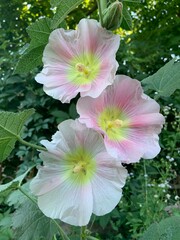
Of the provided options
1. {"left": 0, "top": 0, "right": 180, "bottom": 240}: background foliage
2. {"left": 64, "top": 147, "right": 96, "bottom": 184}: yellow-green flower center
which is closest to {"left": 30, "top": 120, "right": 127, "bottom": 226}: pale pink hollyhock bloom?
{"left": 64, "top": 147, "right": 96, "bottom": 184}: yellow-green flower center

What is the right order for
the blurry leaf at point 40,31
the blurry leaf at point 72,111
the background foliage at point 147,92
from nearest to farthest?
the blurry leaf at point 40,31, the background foliage at point 147,92, the blurry leaf at point 72,111

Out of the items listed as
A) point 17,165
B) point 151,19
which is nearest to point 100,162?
point 17,165

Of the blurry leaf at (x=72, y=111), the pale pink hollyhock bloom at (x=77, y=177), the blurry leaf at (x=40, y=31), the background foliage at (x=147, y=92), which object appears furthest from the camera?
the blurry leaf at (x=72, y=111)

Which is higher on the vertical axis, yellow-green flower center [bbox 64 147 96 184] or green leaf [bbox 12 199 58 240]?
yellow-green flower center [bbox 64 147 96 184]

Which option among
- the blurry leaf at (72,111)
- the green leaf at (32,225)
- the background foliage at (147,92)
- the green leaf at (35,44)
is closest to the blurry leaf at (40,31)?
the green leaf at (35,44)

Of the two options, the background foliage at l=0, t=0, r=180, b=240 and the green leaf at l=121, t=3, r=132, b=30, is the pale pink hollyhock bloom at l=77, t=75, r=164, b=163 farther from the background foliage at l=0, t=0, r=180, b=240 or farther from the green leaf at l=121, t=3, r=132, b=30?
the background foliage at l=0, t=0, r=180, b=240

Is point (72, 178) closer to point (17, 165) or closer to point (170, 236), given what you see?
point (170, 236)

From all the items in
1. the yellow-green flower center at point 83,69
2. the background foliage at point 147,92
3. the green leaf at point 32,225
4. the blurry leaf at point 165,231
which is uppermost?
the yellow-green flower center at point 83,69

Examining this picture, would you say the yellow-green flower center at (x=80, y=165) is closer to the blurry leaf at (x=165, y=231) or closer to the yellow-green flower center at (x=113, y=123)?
the yellow-green flower center at (x=113, y=123)
